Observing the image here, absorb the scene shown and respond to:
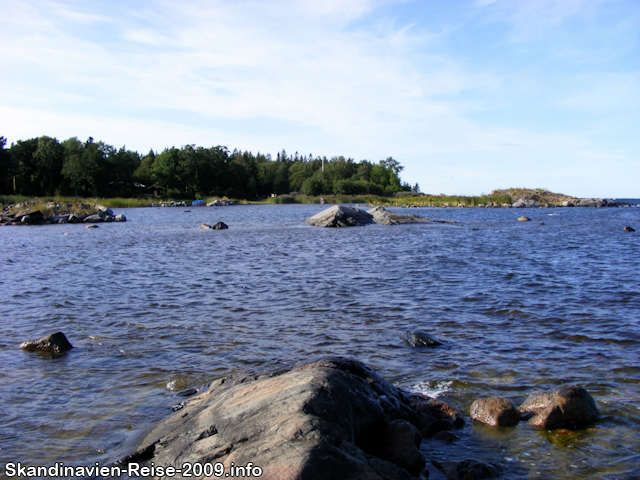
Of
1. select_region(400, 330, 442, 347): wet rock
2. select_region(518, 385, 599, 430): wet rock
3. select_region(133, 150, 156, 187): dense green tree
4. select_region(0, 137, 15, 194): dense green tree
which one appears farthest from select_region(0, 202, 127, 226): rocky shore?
select_region(133, 150, 156, 187): dense green tree

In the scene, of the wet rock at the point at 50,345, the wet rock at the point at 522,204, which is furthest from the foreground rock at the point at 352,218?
the wet rock at the point at 522,204

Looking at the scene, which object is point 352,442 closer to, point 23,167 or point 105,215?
point 105,215

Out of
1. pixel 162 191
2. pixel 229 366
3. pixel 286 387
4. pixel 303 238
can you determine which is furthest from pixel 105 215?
pixel 162 191

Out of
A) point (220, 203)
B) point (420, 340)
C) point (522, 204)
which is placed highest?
point (522, 204)

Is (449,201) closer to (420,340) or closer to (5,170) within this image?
(5,170)

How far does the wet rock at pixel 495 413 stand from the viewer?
17.9 feet

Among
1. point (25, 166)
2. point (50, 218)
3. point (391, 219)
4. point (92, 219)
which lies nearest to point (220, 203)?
point (25, 166)

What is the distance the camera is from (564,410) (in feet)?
17.7

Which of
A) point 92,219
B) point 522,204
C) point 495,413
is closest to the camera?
point 495,413

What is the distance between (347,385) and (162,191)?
123490mm

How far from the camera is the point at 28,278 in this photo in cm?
1542

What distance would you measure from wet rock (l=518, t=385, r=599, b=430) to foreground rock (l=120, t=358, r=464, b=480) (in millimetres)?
937

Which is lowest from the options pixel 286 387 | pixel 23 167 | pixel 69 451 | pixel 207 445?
pixel 69 451

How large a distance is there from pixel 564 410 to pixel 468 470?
5.98 ft
